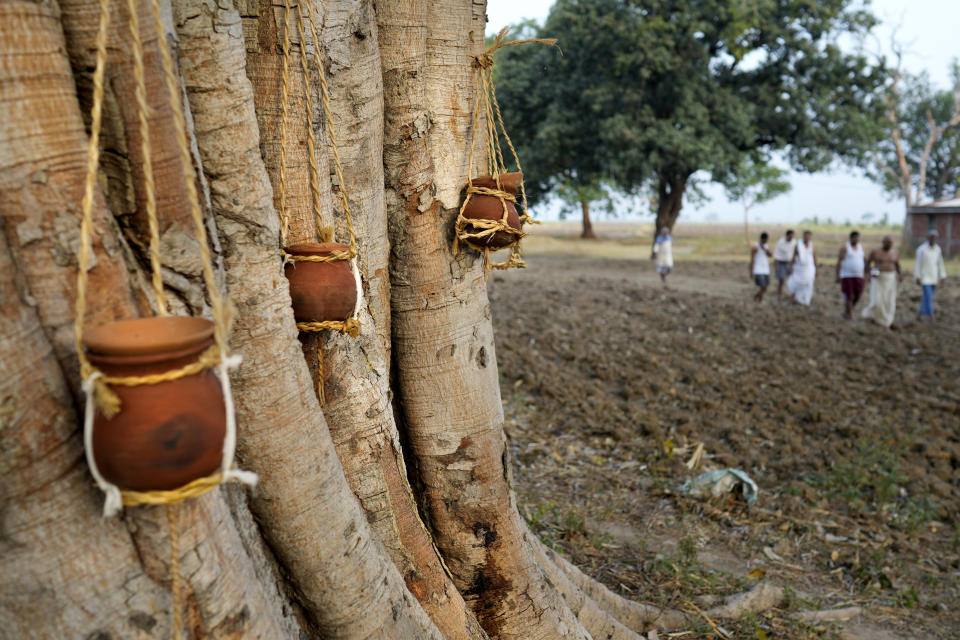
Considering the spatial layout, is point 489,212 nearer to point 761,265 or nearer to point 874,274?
point 874,274

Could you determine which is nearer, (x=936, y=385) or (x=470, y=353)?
(x=470, y=353)

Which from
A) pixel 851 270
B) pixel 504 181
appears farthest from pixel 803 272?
pixel 504 181

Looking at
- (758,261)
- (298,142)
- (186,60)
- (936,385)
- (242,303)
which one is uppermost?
(186,60)

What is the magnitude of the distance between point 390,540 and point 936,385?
24.9ft

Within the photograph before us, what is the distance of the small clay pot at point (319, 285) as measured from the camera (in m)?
1.95

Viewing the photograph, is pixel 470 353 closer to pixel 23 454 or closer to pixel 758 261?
pixel 23 454

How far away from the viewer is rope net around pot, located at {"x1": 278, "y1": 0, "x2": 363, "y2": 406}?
1.96m

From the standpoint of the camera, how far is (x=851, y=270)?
1197 cm

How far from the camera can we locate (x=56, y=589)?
1.27m

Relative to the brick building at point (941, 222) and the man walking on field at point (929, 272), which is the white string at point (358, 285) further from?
the brick building at point (941, 222)

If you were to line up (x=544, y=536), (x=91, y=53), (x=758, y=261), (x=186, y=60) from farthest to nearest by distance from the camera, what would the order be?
(x=758, y=261)
(x=544, y=536)
(x=186, y=60)
(x=91, y=53)

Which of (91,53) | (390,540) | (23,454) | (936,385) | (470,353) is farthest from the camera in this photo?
(936,385)

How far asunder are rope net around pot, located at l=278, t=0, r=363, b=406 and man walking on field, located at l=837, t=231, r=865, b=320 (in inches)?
449

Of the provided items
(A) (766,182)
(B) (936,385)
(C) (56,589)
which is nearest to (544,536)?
(C) (56,589)
